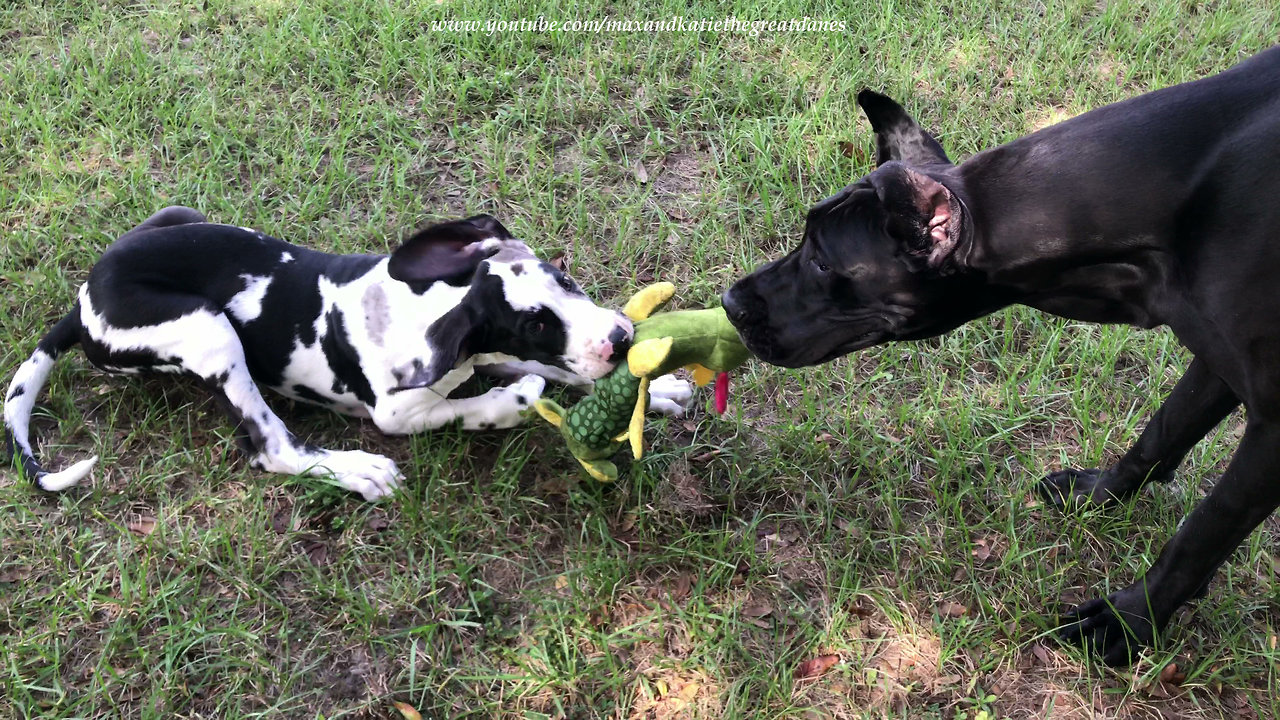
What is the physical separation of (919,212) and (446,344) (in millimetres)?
1662

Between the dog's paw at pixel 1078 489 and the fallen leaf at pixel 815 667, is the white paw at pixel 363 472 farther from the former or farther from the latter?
the dog's paw at pixel 1078 489

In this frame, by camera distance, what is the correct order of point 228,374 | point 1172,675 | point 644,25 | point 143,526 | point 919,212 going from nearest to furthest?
point 919,212 < point 1172,675 < point 143,526 < point 228,374 < point 644,25

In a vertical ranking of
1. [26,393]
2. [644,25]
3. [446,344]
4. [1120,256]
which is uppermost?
[1120,256]

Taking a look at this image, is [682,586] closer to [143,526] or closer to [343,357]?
[343,357]

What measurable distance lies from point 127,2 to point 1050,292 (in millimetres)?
5857

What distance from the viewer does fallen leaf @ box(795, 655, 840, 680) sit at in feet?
10.3

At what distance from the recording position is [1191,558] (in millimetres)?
2975

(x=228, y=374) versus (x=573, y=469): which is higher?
(x=228, y=374)

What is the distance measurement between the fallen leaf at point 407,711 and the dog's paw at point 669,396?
1.45 meters

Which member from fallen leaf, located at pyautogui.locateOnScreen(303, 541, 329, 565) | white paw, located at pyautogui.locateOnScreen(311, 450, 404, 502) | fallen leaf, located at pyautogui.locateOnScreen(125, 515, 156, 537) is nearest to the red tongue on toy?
white paw, located at pyautogui.locateOnScreen(311, 450, 404, 502)

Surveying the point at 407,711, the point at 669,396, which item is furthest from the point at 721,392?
the point at 407,711

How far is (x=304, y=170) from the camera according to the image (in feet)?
16.2

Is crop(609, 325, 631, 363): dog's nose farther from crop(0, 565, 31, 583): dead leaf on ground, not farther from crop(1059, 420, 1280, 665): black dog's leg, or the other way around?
crop(0, 565, 31, 583): dead leaf on ground

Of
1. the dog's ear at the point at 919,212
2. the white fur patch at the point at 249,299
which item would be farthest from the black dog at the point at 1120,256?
Answer: the white fur patch at the point at 249,299
